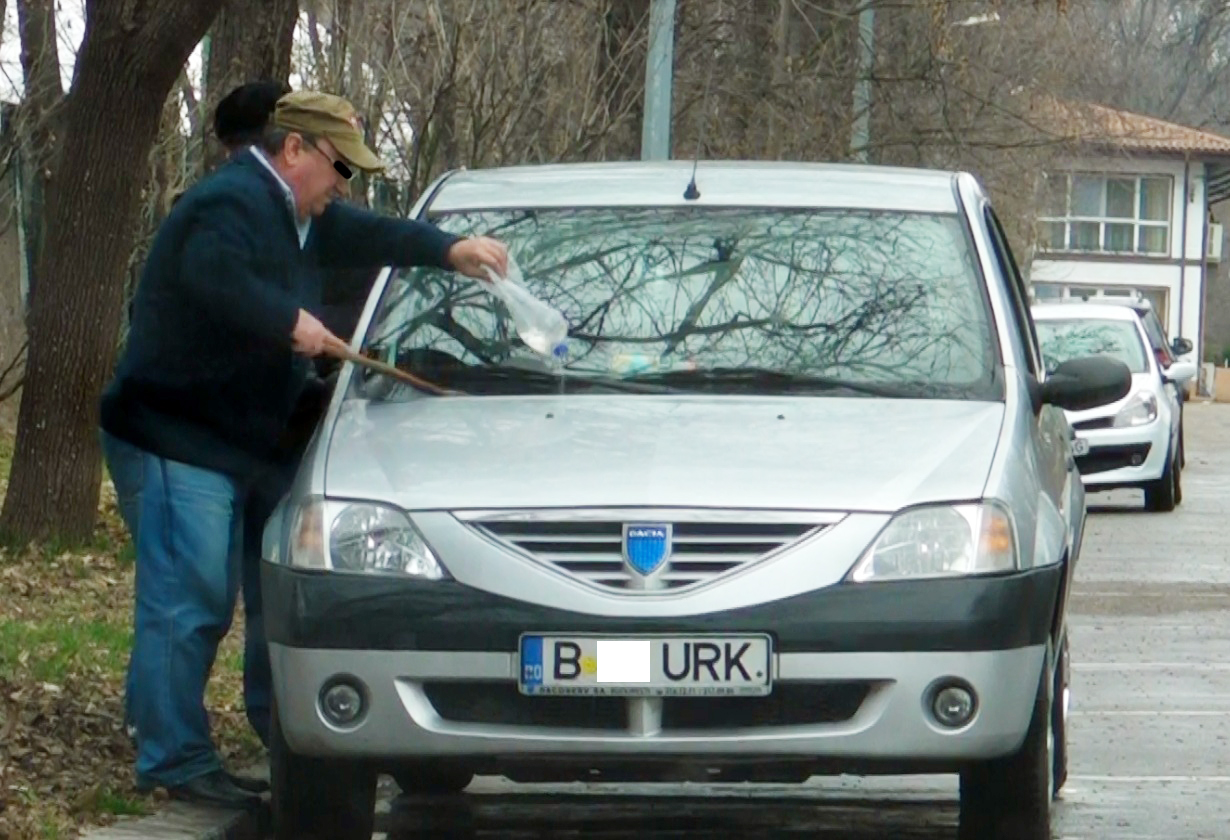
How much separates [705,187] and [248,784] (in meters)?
1.97

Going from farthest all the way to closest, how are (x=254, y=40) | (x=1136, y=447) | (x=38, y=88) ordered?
(x=1136, y=447), (x=38, y=88), (x=254, y=40)

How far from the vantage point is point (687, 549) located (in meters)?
5.81

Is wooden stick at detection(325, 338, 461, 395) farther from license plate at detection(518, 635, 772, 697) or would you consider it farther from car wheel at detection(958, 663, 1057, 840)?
car wheel at detection(958, 663, 1057, 840)

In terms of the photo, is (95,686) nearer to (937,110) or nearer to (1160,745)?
(1160,745)

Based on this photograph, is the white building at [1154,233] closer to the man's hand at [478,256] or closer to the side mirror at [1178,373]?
the side mirror at [1178,373]

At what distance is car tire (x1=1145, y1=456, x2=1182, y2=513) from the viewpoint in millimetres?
22422

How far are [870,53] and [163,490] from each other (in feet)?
64.8

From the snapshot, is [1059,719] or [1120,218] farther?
[1120,218]

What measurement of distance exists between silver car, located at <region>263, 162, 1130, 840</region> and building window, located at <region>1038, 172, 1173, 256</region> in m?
73.5

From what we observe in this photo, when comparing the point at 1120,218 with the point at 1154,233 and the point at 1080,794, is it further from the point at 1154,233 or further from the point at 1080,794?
the point at 1080,794

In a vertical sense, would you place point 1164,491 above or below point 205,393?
below

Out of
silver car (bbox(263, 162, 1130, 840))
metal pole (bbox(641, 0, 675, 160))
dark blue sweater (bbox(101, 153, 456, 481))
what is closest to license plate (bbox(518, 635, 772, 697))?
silver car (bbox(263, 162, 1130, 840))

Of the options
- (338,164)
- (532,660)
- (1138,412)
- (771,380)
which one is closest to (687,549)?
(532,660)

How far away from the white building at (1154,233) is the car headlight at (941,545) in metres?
71.9
